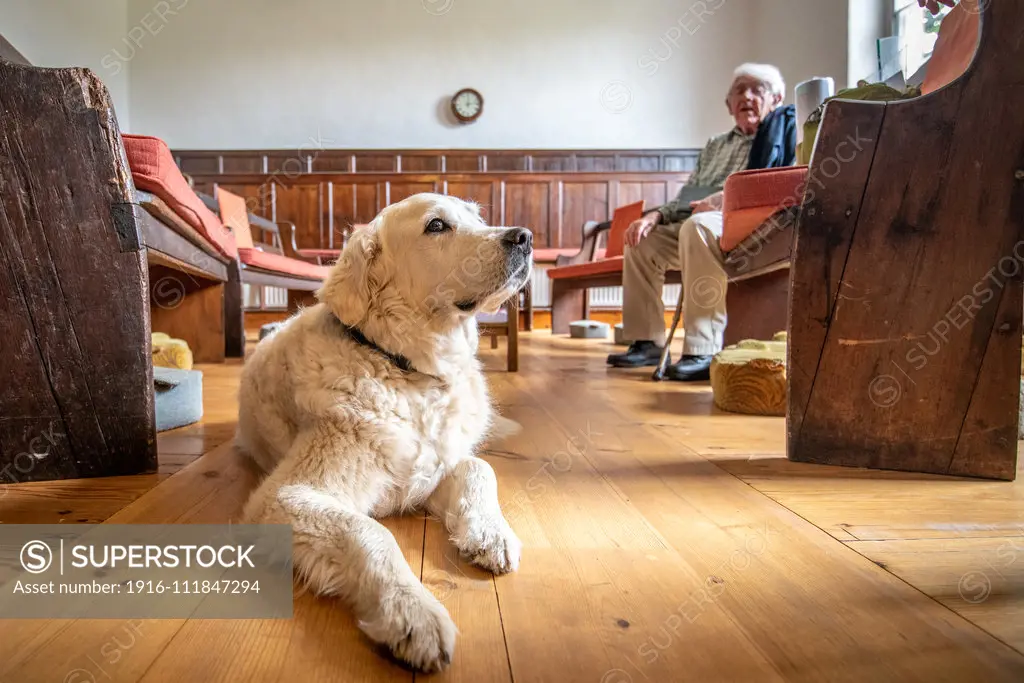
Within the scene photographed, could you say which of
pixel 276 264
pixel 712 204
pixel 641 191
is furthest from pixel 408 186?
pixel 712 204

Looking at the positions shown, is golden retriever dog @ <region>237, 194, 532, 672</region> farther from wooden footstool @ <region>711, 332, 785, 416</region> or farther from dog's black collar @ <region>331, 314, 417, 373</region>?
wooden footstool @ <region>711, 332, 785, 416</region>

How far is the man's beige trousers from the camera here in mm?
3123

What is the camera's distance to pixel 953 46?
67.2 inches

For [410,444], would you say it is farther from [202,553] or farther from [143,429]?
[143,429]

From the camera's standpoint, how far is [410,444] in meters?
1.25

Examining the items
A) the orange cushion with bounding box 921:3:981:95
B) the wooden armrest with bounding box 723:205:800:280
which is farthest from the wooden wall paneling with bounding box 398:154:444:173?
the orange cushion with bounding box 921:3:981:95

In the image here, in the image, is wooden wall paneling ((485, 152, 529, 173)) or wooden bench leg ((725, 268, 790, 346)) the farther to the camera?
wooden wall paneling ((485, 152, 529, 173))

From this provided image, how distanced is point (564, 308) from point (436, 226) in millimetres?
5552

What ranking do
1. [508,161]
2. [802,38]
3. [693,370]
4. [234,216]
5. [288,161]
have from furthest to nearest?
1. [508,161]
2. [288,161]
3. [802,38]
4. [234,216]
5. [693,370]

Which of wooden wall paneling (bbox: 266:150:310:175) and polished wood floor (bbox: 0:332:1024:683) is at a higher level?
wooden wall paneling (bbox: 266:150:310:175)

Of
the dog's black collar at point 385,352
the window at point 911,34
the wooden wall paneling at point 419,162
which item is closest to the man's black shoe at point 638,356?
the dog's black collar at point 385,352

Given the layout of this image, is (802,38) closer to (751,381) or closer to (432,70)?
(432,70)

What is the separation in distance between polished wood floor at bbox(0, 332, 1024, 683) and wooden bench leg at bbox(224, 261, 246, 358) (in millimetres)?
2541

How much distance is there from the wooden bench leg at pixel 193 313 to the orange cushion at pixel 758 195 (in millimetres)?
3227
